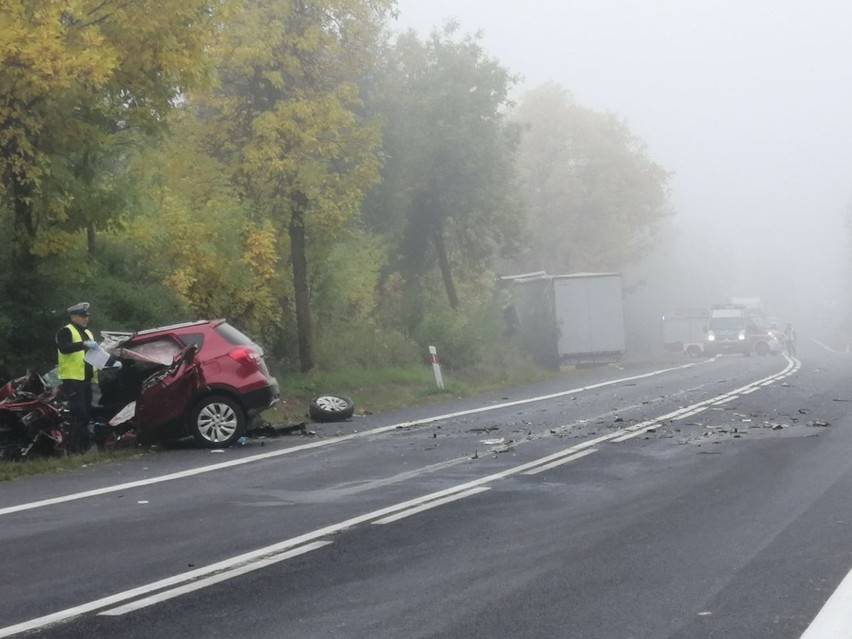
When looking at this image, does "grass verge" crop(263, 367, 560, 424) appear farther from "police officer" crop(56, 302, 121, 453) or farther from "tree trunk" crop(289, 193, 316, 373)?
"police officer" crop(56, 302, 121, 453)

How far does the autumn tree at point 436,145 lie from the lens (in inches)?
1585

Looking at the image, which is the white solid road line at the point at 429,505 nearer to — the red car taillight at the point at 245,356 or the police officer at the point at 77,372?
the red car taillight at the point at 245,356

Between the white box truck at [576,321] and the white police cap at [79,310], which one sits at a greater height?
the white police cap at [79,310]

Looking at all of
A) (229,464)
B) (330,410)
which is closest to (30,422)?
(229,464)

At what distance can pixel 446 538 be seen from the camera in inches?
362

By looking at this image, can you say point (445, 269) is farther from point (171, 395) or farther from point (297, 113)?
point (171, 395)

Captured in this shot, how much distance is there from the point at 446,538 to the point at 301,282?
18.9 m

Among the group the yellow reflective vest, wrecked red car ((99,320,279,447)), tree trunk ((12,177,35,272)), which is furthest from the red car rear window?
tree trunk ((12,177,35,272))

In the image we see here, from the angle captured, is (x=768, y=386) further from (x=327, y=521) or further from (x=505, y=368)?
(x=327, y=521)

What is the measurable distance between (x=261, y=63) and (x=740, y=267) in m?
174

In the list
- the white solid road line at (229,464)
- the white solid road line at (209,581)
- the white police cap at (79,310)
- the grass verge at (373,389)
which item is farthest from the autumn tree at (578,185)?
the white solid road line at (209,581)

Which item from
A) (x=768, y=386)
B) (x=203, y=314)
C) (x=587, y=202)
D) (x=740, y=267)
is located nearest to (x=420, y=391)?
(x=203, y=314)

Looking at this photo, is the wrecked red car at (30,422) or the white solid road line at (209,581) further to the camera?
the wrecked red car at (30,422)

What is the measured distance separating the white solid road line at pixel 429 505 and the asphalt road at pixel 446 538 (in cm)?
3
